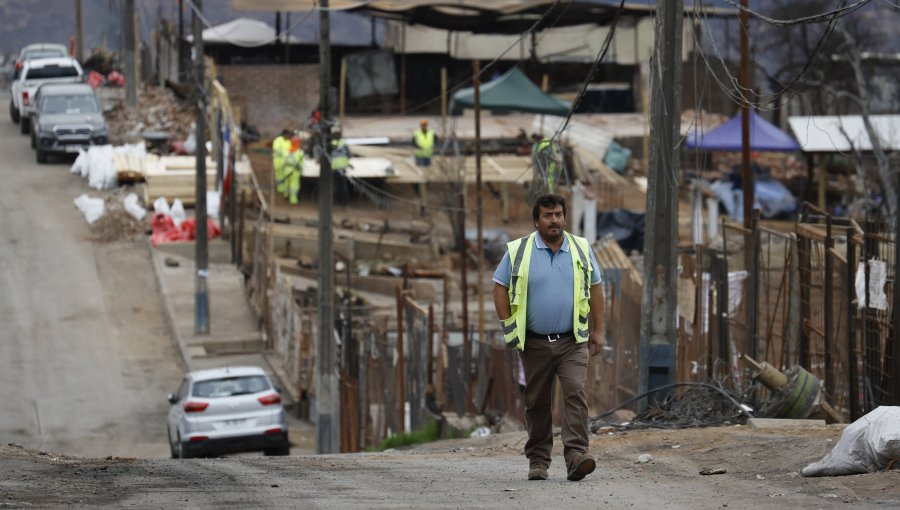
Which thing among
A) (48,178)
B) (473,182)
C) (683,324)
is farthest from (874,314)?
(48,178)

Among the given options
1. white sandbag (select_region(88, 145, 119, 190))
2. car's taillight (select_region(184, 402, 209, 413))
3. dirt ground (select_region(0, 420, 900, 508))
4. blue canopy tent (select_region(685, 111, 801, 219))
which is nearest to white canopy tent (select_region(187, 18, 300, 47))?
white sandbag (select_region(88, 145, 119, 190))

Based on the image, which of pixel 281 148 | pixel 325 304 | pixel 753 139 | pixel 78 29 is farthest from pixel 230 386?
pixel 78 29

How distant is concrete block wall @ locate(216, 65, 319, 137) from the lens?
50.0m

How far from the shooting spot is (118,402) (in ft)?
89.8

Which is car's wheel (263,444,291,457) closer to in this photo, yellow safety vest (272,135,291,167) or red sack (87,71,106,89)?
yellow safety vest (272,135,291,167)

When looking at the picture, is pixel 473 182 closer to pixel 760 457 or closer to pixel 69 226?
pixel 69 226

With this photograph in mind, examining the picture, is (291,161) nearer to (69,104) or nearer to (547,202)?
(69,104)

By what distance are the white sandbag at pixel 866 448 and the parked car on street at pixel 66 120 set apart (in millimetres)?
37942

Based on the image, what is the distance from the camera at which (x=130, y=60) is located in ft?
169

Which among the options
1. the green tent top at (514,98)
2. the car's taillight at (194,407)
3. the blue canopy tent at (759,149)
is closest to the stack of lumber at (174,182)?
the green tent top at (514,98)

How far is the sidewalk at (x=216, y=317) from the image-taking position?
29.9 metres

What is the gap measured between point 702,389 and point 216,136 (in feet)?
91.1

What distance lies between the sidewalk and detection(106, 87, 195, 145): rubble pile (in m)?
11.0

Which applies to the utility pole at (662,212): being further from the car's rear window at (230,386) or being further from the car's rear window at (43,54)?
the car's rear window at (43,54)
